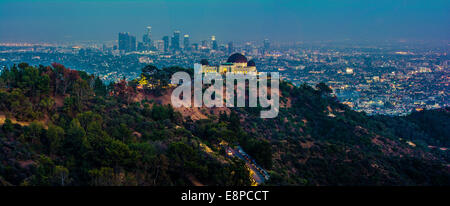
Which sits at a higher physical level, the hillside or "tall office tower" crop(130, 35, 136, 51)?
"tall office tower" crop(130, 35, 136, 51)

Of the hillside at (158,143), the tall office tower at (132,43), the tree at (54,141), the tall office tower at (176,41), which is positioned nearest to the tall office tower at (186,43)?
the tall office tower at (176,41)

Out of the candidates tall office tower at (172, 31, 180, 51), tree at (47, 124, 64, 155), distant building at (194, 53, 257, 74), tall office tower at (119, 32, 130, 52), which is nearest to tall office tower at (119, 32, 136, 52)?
tall office tower at (119, 32, 130, 52)

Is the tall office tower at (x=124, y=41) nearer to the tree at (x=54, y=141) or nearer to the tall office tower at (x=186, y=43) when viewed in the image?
the tall office tower at (x=186, y=43)

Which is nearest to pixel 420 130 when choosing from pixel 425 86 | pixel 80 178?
pixel 80 178

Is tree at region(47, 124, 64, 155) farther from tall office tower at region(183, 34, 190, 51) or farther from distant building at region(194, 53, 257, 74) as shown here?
tall office tower at region(183, 34, 190, 51)

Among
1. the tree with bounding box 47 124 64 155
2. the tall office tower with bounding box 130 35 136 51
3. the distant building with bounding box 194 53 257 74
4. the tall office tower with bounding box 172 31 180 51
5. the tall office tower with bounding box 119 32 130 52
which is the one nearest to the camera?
the tree with bounding box 47 124 64 155

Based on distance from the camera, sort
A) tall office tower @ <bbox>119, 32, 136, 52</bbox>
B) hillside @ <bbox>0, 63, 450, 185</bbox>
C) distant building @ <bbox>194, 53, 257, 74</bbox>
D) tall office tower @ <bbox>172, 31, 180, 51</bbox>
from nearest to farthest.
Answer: hillside @ <bbox>0, 63, 450, 185</bbox>
distant building @ <bbox>194, 53, 257, 74</bbox>
tall office tower @ <bbox>119, 32, 136, 52</bbox>
tall office tower @ <bbox>172, 31, 180, 51</bbox>
